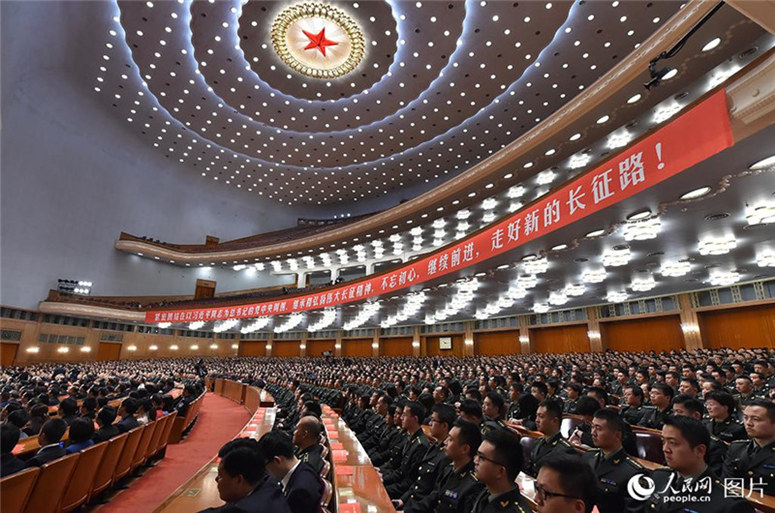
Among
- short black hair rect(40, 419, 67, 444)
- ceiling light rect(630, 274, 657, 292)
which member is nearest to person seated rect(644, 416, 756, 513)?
short black hair rect(40, 419, 67, 444)

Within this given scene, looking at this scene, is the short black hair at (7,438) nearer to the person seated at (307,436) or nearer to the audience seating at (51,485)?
the audience seating at (51,485)

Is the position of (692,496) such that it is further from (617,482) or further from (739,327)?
(739,327)

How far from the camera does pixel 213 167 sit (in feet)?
84.8

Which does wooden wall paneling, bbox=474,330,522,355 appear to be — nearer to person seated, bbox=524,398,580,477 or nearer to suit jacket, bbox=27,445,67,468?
person seated, bbox=524,398,580,477

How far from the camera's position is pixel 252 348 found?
2975 centimetres

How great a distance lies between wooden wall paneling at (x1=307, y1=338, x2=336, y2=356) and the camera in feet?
88.7

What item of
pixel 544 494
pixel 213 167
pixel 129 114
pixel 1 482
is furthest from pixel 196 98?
pixel 544 494

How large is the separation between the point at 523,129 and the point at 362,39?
870 centimetres

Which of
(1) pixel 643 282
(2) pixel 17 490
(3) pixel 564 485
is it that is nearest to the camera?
(3) pixel 564 485

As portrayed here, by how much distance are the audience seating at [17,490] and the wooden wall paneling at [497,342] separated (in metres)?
18.5

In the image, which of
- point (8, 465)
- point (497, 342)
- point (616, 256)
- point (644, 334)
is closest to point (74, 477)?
point (8, 465)

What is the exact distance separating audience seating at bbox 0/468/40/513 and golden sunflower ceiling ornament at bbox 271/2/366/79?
15.8 m

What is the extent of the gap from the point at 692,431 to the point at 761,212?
6640 mm

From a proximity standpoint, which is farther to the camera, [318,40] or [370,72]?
[370,72]
